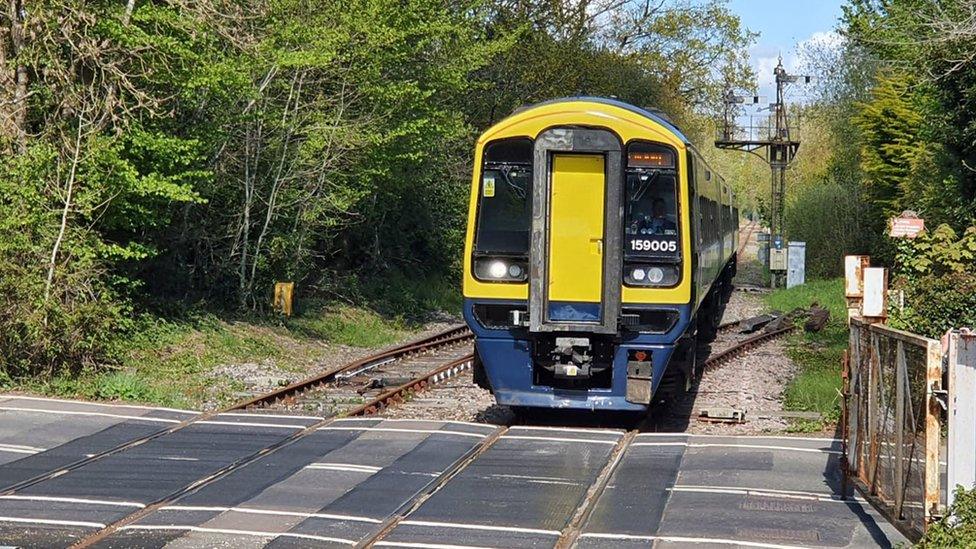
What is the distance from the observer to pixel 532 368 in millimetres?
12312

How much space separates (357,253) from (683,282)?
18.4 meters

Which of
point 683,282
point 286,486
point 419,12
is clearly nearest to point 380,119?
point 419,12

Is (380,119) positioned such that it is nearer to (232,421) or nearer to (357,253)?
(357,253)

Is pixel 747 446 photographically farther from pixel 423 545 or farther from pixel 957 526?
pixel 957 526

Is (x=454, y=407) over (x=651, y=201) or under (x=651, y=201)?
under

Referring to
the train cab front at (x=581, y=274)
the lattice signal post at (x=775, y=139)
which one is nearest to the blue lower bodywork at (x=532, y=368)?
the train cab front at (x=581, y=274)

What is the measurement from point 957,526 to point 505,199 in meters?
6.87

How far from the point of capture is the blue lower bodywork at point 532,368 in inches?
478

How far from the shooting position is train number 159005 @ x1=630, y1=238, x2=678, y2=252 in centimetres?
1227

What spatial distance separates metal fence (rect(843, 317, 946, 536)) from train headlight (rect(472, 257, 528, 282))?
14.2 feet

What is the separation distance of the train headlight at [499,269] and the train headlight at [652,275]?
3.39 feet

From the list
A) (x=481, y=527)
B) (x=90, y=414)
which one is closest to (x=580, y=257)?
(x=481, y=527)

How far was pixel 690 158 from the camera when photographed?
42.1 feet

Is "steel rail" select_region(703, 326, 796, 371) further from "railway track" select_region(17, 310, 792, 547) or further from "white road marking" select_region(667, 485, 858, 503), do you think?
"white road marking" select_region(667, 485, 858, 503)
